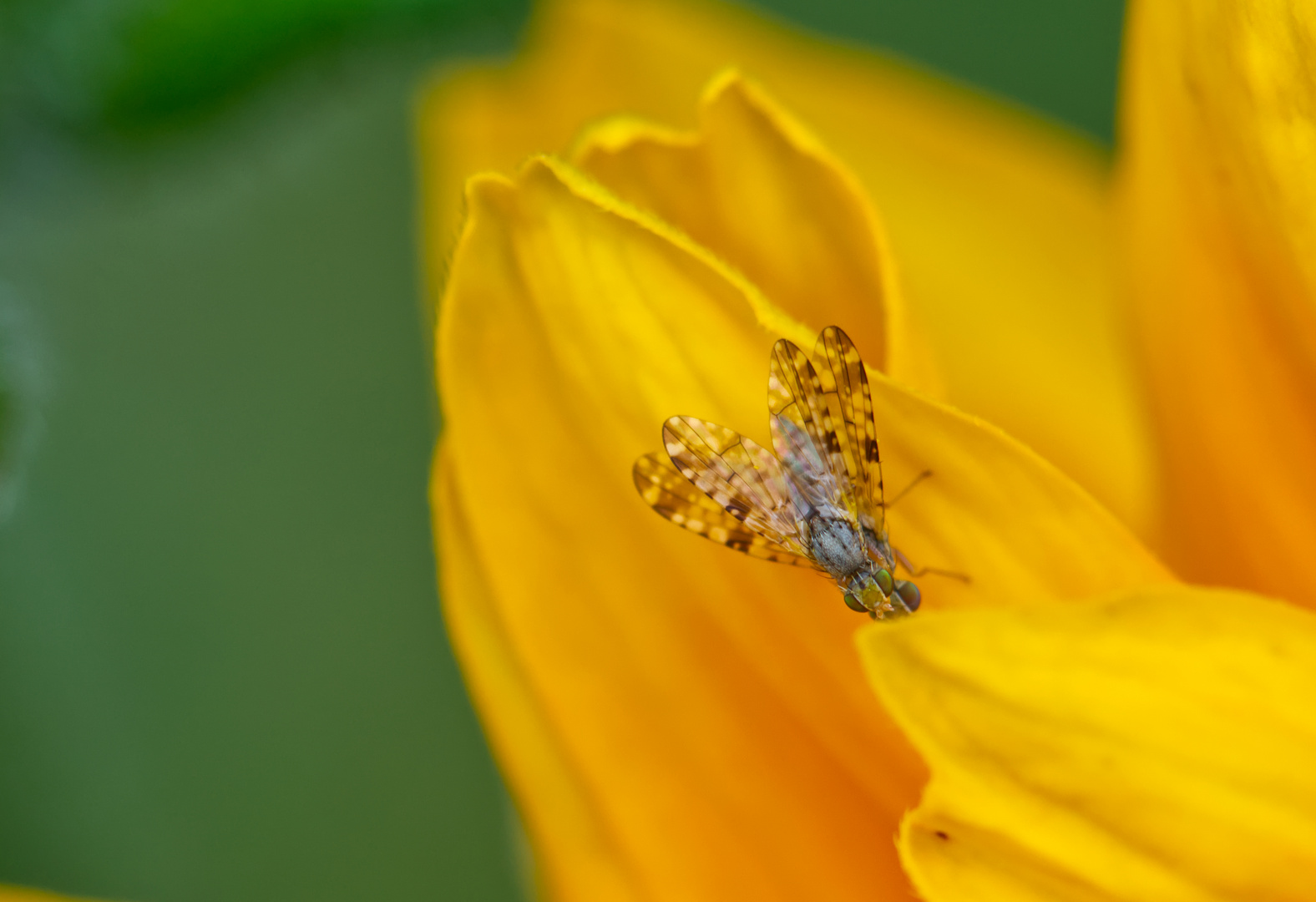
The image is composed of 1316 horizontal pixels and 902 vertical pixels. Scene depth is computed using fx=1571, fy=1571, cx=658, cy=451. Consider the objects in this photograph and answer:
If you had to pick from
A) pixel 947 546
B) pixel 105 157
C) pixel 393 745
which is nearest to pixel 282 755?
pixel 393 745

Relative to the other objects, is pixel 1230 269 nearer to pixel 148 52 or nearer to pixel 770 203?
pixel 770 203

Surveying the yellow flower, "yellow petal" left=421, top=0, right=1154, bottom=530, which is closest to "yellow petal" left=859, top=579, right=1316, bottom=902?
the yellow flower

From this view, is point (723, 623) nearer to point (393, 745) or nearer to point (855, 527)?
point (855, 527)

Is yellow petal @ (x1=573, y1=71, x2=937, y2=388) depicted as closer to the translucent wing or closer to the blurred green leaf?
the translucent wing

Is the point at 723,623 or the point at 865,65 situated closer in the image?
the point at 723,623

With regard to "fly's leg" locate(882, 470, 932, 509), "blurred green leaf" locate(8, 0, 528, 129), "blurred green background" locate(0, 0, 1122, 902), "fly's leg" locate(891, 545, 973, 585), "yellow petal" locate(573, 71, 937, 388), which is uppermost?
"blurred green leaf" locate(8, 0, 528, 129)
